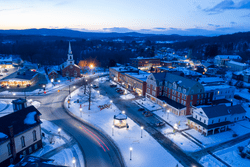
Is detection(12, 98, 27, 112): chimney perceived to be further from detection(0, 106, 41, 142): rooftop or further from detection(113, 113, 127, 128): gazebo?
detection(113, 113, 127, 128): gazebo

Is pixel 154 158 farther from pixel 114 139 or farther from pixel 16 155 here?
pixel 16 155

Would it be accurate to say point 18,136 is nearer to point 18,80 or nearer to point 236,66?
point 18,80

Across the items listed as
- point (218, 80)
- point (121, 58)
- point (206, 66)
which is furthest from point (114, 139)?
point (121, 58)

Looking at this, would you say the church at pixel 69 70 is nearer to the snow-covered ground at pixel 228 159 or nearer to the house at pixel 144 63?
the house at pixel 144 63

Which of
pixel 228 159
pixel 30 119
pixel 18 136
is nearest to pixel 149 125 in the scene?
pixel 228 159

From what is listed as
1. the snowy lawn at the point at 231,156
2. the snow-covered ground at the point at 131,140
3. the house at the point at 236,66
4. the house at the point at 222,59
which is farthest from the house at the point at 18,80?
the house at the point at 222,59

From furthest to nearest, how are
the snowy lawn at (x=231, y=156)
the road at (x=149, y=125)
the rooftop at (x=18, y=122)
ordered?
the road at (x=149, y=125) < the snowy lawn at (x=231, y=156) < the rooftop at (x=18, y=122)
